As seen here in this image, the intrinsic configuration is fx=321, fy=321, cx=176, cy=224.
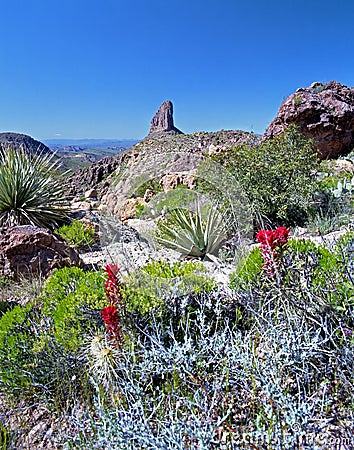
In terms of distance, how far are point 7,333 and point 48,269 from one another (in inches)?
73.2

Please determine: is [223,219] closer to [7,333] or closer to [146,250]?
[146,250]

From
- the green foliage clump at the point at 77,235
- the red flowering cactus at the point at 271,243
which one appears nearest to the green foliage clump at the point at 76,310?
the red flowering cactus at the point at 271,243

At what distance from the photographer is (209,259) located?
16.9ft

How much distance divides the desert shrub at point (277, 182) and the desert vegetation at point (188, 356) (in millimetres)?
2757

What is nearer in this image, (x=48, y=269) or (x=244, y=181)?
(x=48, y=269)

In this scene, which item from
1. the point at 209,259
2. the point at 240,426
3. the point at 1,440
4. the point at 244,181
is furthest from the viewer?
the point at 244,181

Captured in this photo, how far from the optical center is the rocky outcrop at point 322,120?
1039cm

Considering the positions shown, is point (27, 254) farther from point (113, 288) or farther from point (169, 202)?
point (169, 202)

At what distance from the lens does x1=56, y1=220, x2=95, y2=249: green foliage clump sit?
609 cm

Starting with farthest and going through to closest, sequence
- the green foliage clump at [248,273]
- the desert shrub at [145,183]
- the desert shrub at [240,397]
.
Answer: the desert shrub at [145,183]
the green foliage clump at [248,273]
the desert shrub at [240,397]

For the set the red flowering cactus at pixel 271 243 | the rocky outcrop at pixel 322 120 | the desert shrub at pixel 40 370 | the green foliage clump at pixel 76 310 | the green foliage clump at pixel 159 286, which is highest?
the rocky outcrop at pixel 322 120

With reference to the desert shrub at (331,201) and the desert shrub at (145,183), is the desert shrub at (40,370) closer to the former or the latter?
the desert shrub at (331,201)

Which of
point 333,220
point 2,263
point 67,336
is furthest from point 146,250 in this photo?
point 333,220

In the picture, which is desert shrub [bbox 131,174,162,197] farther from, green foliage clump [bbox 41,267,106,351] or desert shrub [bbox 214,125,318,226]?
green foliage clump [bbox 41,267,106,351]
